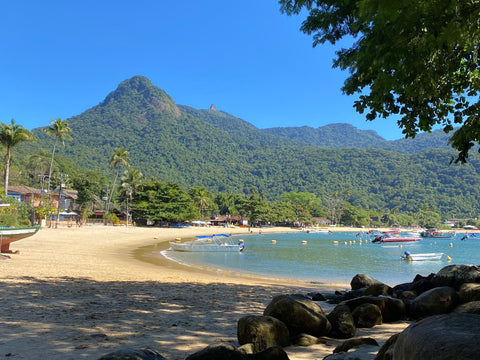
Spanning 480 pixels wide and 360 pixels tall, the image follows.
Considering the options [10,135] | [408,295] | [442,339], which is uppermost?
[10,135]

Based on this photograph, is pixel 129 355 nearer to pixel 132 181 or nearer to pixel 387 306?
pixel 387 306

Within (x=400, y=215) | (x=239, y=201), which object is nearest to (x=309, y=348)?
(x=239, y=201)

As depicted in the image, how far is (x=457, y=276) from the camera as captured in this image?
9062mm

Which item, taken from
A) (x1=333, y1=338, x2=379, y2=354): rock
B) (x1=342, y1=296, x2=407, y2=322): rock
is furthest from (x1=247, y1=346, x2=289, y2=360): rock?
(x1=342, y1=296, x2=407, y2=322): rock

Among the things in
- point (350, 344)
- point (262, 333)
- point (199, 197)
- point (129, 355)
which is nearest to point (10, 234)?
point (262, 333)

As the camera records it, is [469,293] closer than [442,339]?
No

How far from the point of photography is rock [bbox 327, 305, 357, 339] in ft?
20.5

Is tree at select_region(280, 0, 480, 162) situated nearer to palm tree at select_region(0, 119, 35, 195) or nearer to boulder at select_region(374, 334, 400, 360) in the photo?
boulder at select_region(374, 334, 400, 360)

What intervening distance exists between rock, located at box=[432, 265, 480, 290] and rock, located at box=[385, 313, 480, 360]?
7338mm

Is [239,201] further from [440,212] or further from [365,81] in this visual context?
[440,212]

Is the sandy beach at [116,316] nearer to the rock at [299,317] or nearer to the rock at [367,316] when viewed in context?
the rock at [367,316]

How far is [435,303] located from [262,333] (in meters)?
4.18

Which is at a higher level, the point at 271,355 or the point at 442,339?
the point at 442,339

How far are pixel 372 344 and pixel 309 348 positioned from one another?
3.31 feet
